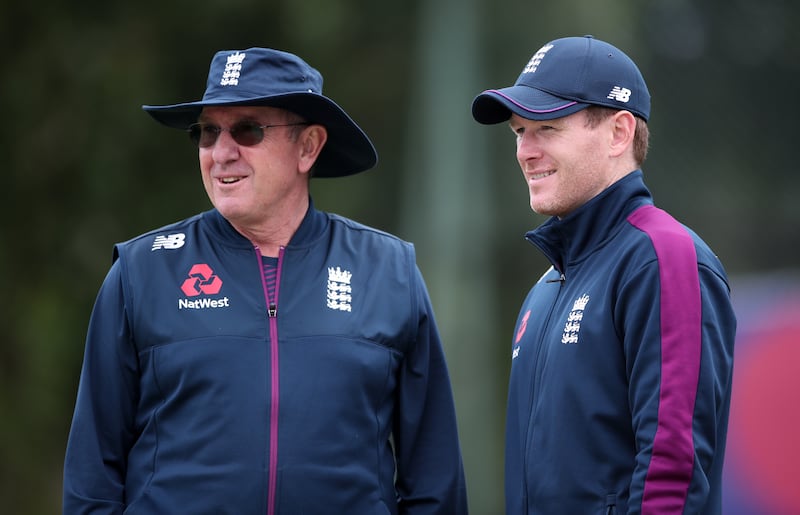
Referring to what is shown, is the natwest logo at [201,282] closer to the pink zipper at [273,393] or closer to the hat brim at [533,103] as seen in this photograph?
the pink zipper at [273,393]

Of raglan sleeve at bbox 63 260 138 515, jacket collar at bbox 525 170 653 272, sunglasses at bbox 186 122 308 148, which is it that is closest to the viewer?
jacket collar at bbox 525 170 653 272

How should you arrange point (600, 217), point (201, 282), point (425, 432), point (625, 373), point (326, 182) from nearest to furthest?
point (625, 373), point (600, 217), point (201, 282), point (425, 432), point (326, 182)

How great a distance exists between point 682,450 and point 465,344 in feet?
16.4

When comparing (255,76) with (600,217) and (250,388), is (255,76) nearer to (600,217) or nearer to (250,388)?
(250,388)

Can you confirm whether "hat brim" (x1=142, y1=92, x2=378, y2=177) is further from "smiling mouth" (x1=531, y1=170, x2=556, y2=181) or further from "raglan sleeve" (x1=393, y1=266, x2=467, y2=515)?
"smiling mouth" (x1=531, y1=170, x2=556, y2=181)

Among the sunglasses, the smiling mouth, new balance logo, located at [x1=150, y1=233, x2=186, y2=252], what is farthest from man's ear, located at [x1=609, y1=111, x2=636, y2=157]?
new balance logo, located at [x1=150, y1=233, x2=186, y2=252]

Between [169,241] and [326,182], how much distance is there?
5.16 meters

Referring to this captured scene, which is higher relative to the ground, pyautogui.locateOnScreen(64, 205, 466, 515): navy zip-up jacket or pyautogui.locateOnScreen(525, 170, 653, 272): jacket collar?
pyautogui.locateOnScreen(525, 170, 653, 272): jacket collar

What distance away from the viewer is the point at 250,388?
342cm

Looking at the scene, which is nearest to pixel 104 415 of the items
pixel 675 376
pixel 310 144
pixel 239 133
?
pixel 239 133

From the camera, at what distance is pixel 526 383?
338 centimetres

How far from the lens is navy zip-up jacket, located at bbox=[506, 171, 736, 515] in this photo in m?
2.89

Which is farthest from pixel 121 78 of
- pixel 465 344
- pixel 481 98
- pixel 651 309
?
pixel 651 309

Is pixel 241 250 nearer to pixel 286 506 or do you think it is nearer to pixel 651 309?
pixel 286 506
